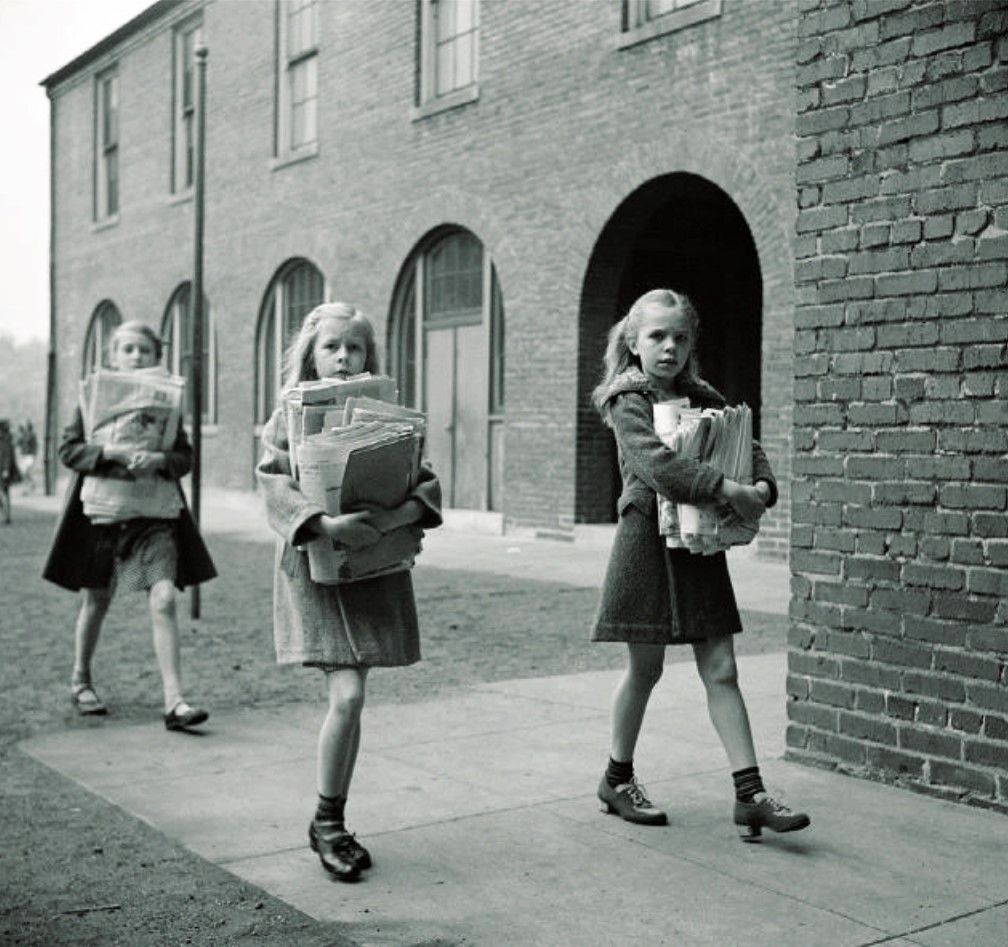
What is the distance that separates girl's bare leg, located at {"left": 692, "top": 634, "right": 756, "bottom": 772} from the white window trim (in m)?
9.11

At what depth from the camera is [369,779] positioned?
4.79 meters

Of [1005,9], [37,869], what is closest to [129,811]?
[37,869]

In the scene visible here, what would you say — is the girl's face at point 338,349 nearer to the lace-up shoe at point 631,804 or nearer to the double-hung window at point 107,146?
the lace-up shoe at point 631,804

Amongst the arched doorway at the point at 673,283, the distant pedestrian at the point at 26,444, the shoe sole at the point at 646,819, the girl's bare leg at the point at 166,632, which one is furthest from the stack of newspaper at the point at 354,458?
the distant pedestrian at the point at 26,444

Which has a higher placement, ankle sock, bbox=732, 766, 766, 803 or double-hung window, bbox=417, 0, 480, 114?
double-hung window, bbox=417, 0, 480, 114

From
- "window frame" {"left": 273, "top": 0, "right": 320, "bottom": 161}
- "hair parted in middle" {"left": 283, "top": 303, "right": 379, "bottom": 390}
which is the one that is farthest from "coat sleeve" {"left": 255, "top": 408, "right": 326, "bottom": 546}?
"window frame" {"left": 273, "top": 0, "right": 320, "bottom": 161}

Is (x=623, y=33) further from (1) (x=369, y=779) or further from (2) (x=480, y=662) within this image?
(1) (x=369, y=779)

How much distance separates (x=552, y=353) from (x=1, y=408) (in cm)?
4284

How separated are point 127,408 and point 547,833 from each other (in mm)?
2844

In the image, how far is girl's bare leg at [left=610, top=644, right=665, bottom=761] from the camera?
4.25 m

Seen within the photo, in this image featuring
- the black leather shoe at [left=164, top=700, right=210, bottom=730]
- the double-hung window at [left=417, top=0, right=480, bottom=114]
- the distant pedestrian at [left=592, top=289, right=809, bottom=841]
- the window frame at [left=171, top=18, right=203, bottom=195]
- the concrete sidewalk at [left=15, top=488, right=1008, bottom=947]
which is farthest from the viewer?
the window frame at [left=171, top=18, right=203, bottom=195]

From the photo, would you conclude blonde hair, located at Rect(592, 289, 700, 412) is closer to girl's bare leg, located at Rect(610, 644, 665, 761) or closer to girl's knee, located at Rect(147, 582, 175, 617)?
girl's bare leg, located at Rect(610, 644, 665, 761)

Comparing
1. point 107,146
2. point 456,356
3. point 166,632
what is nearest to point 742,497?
point 166,632

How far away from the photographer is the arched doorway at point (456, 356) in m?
15.8
